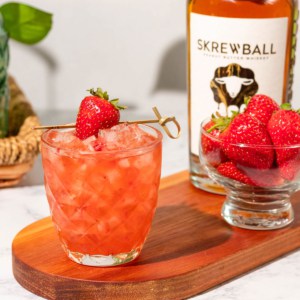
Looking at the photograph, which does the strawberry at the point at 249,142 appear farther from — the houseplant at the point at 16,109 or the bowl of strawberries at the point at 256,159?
the houseplant at the point at 16,109

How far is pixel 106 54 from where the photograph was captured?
170 cm

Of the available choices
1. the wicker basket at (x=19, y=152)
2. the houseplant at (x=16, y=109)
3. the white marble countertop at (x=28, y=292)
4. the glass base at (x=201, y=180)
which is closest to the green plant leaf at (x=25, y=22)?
the houseplant at (x=16, y=109)

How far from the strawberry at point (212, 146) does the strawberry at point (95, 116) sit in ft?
0.51

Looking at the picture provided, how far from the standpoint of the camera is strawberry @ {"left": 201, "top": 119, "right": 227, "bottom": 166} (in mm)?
1047

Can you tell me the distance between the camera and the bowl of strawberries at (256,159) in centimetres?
102

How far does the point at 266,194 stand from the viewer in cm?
107

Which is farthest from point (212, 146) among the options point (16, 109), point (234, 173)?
point (16, 109)

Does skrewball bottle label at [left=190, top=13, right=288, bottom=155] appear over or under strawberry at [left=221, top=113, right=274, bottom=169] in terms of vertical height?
over

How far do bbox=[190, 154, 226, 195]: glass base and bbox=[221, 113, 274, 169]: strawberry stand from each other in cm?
17

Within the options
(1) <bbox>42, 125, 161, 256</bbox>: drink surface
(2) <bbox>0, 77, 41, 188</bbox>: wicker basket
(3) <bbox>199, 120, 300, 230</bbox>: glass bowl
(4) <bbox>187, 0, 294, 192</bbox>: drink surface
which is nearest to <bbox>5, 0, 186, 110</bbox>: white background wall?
(2) <bbox>0, 77, 41, 188</bbox>: wicker basket

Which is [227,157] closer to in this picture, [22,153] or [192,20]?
[192,20]

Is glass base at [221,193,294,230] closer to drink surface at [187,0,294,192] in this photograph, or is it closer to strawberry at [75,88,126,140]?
drink surface at [187,0,294,192]

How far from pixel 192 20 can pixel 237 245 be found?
0.33 meters

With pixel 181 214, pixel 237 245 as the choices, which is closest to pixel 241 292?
pixel 237 245
